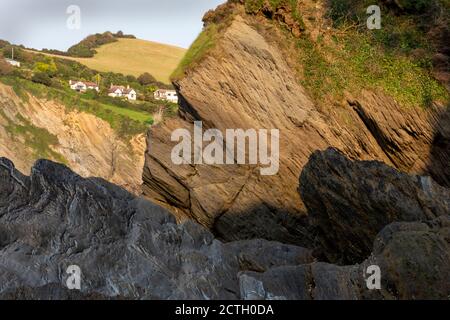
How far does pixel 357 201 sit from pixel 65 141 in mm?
45913

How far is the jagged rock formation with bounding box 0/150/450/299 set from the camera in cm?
740

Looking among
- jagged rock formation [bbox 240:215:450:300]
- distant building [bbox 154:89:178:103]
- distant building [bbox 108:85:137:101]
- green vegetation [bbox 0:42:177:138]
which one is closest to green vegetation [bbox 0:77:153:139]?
green vegetation [bbox 0:42:177:138]

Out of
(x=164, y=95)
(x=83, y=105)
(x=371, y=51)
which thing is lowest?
(x=164, y=95)

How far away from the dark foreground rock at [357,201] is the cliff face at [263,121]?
11.4 ft

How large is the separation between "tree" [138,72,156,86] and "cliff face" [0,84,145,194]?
76.4 ft

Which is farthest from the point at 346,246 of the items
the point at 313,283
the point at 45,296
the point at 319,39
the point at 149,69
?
the point at 149,69

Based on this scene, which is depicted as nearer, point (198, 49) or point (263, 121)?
point (263, 121)

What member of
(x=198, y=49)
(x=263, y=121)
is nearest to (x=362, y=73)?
(x=263, y=121)

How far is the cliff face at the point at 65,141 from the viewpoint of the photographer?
168 ft

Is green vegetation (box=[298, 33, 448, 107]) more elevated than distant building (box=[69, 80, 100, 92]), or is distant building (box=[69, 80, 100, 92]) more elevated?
green vegetation (box=[298, 33, 448, 107])

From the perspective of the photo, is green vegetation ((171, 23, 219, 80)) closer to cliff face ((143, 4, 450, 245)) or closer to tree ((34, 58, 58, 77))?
cliff face ((143, 4, 450, 245))

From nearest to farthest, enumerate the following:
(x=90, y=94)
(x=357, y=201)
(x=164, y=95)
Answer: (x=357, y=201) < (x=90, y=94) < (x=164, y=95)

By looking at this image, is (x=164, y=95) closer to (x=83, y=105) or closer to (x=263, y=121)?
(x=83, y=105)

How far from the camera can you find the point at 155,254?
9164 millimetres
